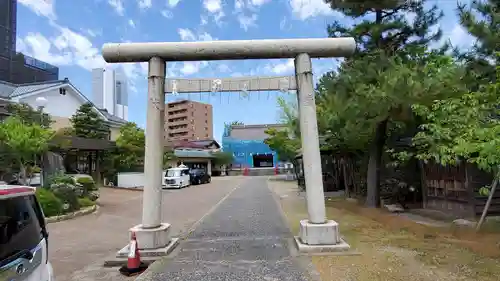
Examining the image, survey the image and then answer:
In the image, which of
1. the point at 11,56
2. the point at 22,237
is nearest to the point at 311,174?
the point at 22,237

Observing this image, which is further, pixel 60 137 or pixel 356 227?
pixel 60 137

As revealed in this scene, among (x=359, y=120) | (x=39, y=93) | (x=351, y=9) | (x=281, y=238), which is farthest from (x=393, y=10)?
(x=39, y=93)

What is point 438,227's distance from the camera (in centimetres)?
988

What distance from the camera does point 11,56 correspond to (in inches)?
1405

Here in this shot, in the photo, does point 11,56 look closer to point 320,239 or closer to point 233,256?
point 233,256

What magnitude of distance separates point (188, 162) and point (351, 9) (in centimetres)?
4554

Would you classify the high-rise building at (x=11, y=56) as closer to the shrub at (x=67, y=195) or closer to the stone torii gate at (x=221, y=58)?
the shrub at (x=67, y=195)

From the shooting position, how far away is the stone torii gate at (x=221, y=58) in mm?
7941

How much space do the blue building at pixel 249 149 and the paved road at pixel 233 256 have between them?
56.4 m

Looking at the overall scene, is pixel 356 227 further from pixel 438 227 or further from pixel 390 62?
pixel 390 62

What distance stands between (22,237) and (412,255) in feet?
20.9

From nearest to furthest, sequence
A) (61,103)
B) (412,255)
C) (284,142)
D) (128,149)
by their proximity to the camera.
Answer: (412,255)
(128,149)
(61,103)
(284,142)

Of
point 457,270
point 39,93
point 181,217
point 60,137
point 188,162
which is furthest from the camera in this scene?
point 188,162

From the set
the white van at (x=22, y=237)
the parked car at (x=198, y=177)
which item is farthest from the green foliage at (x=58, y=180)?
the parked car at (x=198, y=177)
